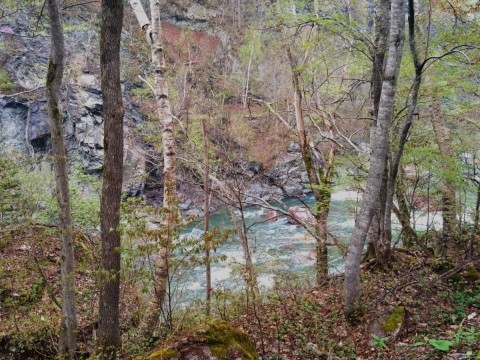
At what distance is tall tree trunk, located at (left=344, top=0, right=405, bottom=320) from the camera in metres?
4.30

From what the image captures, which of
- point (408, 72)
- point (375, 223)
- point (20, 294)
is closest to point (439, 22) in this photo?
point (408, 72)

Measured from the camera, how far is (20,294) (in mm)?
7246

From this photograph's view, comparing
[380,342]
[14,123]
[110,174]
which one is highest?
[14,123]

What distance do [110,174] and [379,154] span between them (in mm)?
3323

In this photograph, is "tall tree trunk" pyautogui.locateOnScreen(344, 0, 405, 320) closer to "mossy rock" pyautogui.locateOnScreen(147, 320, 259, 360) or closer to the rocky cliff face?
"mossy rock" pyautogui.locateOnScreen(147, 320, 259, 360)

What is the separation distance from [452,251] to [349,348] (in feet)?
12.7

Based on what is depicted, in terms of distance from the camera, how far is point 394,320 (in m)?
4.51

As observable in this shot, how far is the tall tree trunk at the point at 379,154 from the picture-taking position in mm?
4305

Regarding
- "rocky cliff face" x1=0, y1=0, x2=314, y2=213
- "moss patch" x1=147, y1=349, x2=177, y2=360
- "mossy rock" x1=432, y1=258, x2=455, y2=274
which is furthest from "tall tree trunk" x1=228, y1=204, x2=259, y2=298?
"rocky cliff face" x1=0, y1=0, x2=314, y2=213

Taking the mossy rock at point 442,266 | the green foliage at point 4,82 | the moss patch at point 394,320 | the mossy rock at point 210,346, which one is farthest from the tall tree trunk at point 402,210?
the green foliage at point 4,82

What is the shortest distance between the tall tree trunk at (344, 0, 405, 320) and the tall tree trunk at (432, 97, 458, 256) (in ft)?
8.21

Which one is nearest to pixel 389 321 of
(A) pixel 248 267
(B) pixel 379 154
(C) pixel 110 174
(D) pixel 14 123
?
(B) pixel 379 154

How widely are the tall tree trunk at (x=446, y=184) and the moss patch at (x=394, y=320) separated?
7.63 feet

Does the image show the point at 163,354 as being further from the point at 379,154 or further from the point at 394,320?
the point at 379,154
